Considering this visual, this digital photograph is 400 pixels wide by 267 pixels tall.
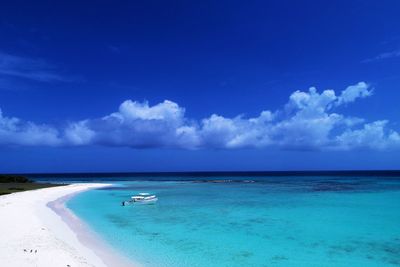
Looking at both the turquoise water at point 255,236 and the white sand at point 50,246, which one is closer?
the white sand at point 50,246

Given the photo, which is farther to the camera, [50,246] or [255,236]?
[255,236]

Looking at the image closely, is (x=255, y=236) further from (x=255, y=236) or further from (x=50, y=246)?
(x=50, y=246)

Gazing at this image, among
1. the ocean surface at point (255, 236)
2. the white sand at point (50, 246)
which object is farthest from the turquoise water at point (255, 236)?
the white sand at point (50, 246)

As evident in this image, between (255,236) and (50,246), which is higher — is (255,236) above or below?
below

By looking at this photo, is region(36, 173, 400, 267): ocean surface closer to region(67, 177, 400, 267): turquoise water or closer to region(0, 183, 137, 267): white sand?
region(67, 177, 400, 267): turquoise water

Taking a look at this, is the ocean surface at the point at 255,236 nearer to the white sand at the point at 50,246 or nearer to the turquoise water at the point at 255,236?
the turquoise water at the point at 255,236

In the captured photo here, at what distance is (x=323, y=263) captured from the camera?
39.0ft

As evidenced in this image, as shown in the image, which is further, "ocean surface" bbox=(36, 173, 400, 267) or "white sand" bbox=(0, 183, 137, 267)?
"ocean surface" bbox=(36, 173, 400, 267)

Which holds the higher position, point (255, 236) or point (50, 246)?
point (50, 246)

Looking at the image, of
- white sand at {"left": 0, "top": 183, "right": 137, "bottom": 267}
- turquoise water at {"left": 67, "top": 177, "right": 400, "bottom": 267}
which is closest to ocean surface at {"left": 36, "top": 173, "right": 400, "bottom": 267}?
turquoise water at {"left": 67, "top": 177, "right": 400, "bottom": 267}

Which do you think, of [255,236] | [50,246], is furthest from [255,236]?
[50,246]

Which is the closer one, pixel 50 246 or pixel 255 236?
pixel 50 246

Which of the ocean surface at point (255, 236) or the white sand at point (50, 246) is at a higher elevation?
the white sand at point (50, 246)

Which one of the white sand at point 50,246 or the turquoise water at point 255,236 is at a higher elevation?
the white sand at point 50,246
